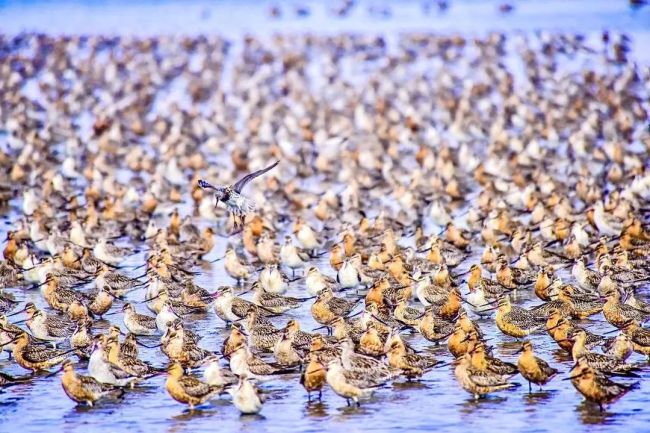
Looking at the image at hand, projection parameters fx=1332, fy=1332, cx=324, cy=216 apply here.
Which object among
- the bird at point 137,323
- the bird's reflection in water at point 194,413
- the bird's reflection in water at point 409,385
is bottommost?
the bird's reflection in water at point 194,413

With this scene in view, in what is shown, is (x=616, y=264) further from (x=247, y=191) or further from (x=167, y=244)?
(x=247, y=191)

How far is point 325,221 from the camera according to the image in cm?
2280

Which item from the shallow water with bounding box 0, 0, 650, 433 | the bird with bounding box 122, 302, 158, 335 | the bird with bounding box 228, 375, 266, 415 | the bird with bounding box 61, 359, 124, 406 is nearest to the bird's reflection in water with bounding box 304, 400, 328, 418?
the shallow water with bounding box 0, 0, 650, 433

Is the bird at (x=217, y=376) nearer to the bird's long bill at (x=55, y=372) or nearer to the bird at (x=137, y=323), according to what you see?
the bird's long bill at (x=55, y=372)

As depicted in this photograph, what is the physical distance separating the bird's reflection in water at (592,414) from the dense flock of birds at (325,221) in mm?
132

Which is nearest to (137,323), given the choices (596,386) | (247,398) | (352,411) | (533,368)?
(247,398)

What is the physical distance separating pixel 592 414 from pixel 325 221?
10771mm

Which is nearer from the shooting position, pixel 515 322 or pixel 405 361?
pixel 405 361

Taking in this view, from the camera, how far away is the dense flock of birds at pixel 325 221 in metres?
14.0

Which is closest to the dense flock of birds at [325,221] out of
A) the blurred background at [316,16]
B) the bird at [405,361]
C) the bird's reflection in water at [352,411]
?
the bird at [405,361]

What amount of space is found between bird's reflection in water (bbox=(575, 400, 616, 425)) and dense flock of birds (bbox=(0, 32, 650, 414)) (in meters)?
0.13

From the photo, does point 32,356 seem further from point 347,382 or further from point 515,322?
point 515,322

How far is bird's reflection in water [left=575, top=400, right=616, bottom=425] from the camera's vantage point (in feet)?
40.2

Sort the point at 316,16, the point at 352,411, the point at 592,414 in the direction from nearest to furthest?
the point at 592,414 → the point at 352,411 → the point at 316,16
